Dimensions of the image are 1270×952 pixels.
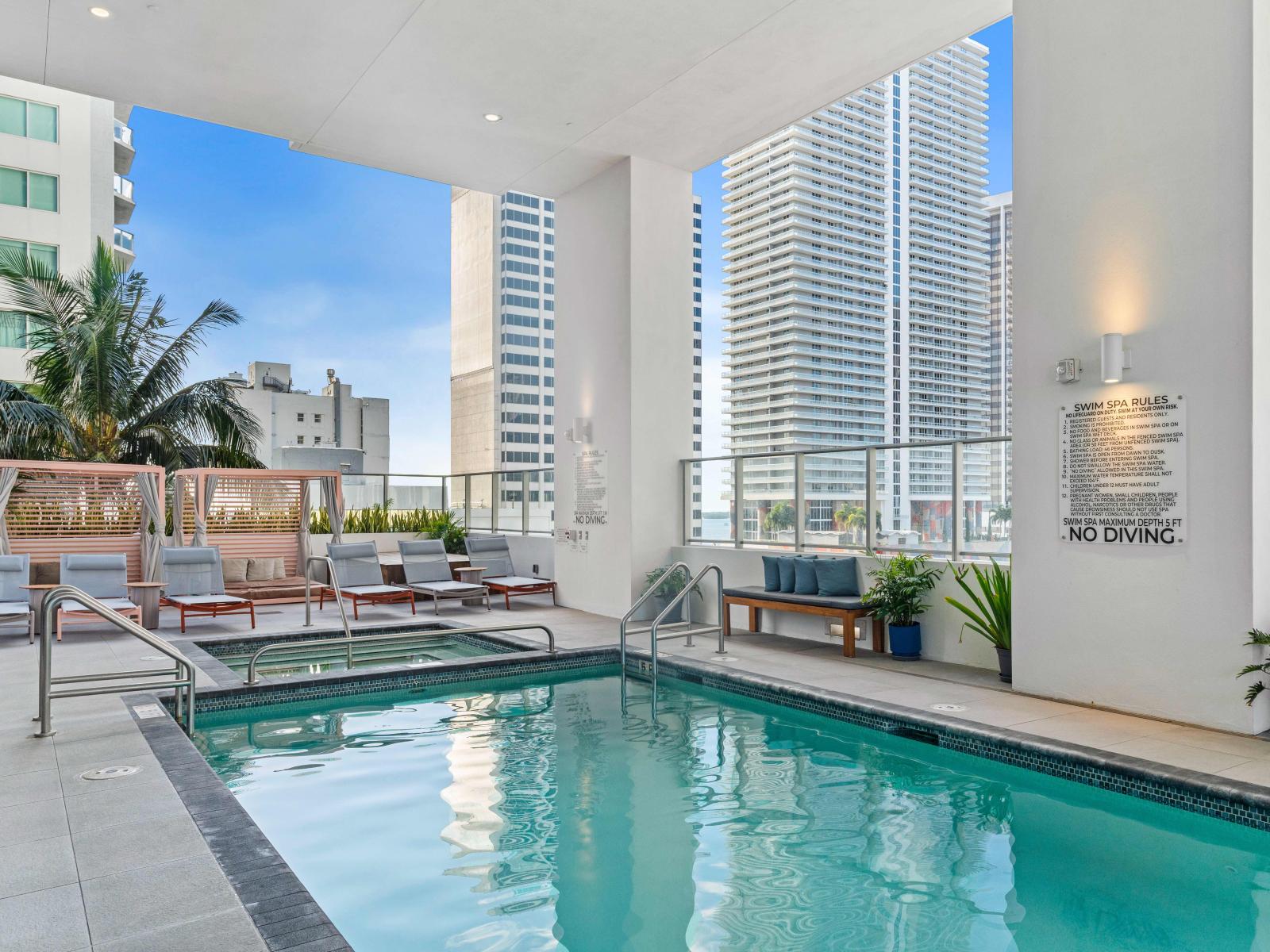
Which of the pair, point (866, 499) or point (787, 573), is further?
point (787, 573)

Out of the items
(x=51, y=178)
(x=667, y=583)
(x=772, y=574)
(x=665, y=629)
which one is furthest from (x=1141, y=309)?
(x=51, y=178)

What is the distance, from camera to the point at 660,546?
991cm

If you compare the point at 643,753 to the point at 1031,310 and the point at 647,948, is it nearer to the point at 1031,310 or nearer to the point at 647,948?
the point at 647,948

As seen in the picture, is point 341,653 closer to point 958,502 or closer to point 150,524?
point 150,524

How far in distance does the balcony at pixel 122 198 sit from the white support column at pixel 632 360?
986 inches

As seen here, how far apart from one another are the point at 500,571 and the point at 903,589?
20.4 ft

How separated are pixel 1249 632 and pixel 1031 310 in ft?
7.87

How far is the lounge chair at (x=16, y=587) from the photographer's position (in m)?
8.21

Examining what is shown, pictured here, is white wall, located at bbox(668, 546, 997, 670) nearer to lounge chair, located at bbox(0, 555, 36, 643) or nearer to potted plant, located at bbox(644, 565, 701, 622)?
potted plant, located at bbox(644, 565, 701, 622)

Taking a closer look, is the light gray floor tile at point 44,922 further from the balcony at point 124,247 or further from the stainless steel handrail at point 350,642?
the balcony at point 124,247

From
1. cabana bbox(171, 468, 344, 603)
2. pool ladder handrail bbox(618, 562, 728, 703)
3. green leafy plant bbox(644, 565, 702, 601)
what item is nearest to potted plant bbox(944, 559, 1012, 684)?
pool ladder handrail bbox(618, 562, 728, 703)

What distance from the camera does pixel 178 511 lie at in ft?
37.6

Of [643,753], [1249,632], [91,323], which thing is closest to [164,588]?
[91,323]

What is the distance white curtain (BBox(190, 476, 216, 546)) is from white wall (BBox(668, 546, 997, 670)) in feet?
20.9
